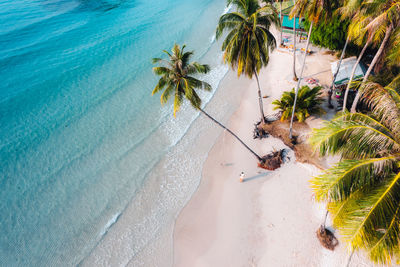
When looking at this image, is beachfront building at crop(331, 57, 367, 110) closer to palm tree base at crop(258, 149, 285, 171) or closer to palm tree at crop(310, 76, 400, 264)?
palm tree base at crop(258, 149, 285, 171)

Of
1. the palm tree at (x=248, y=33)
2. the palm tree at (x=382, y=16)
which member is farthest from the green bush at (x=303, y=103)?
the palm tree at (x=382, y=16)

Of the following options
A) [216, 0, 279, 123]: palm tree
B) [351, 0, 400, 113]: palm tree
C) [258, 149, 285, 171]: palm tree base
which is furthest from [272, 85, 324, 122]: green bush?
[351, 0, 400, 113]: palm tree

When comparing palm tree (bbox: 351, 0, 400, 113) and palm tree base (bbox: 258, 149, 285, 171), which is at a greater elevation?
palm tree (bbox: 351, 0, 400, 113)

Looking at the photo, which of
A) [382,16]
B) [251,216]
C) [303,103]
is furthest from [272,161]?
[382,16]

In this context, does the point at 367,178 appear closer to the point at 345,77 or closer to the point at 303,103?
the point at 303,103

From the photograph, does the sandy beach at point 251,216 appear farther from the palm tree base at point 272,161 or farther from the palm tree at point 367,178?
the palm tree at point 367,178

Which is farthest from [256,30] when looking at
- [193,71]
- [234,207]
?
[234,207]

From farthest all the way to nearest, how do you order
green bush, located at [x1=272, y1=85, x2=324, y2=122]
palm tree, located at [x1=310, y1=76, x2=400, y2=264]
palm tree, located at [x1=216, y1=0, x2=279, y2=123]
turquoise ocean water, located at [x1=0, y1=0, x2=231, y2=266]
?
green bush, located at [x1=272, y1=85, x2=324, y2=122], turquoise ocean water, located at [x1=0, y1=0, x2=231, y2=266], palm tree, located at [x1=216, y1=0, x2=279, y2=123], palm tree, located at [x1=310, y1=76, x2=400, y2=264]
